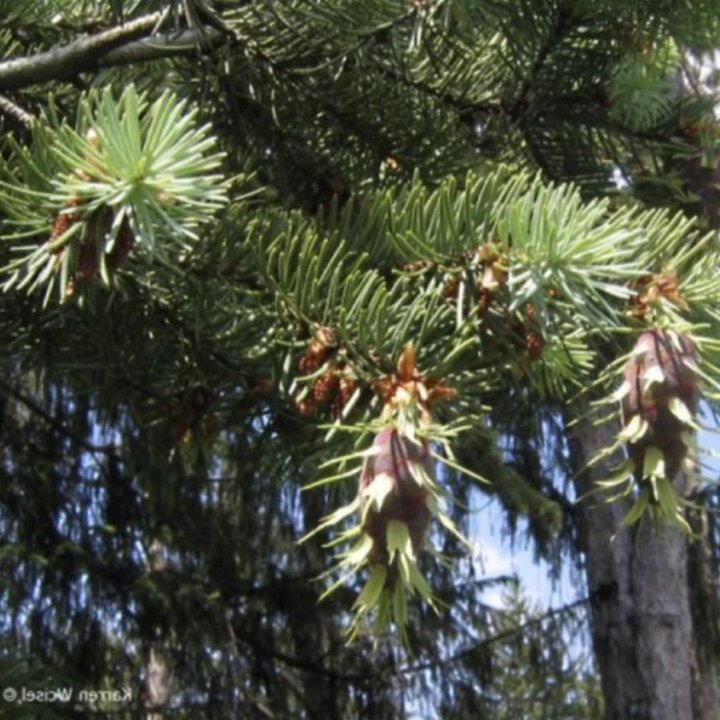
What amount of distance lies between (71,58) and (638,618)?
2729 mm

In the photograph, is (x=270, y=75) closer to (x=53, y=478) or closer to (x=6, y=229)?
(x=6, y=229)

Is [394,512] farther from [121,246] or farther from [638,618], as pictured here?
[638,618]

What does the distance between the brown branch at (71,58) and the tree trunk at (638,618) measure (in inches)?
94.5

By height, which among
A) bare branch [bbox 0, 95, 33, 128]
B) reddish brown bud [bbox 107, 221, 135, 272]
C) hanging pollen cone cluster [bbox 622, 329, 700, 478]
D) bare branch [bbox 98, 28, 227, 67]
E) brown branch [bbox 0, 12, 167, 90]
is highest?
bare branch [bbox 98, 28, 227, 67]

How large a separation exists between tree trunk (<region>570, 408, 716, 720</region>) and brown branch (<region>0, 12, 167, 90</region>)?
2401 millimetres

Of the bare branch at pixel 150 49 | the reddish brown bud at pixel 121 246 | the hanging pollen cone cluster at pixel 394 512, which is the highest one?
the bare branch at pixel 150 49

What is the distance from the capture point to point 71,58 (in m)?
1.32

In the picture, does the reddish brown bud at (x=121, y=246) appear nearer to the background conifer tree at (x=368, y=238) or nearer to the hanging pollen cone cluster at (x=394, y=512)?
the background conifer tree at (x=368, y=238)

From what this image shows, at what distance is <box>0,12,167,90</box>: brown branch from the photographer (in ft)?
4.31

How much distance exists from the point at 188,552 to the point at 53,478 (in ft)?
1.36

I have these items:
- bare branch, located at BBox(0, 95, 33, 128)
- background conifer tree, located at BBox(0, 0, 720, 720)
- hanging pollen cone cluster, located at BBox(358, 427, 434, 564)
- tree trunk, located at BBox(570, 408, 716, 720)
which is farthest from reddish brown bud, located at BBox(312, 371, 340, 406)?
tree trunk, located at BBox(570, 408, 716, 720)

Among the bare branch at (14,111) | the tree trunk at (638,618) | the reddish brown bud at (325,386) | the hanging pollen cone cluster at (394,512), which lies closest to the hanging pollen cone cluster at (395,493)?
the hanging pollen cone cluster at (394,512)

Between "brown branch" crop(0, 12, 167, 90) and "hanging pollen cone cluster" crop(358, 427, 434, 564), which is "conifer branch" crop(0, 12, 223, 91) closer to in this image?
"brown branch" crop(0, 12, 167, 90)

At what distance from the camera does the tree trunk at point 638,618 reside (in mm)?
3568
